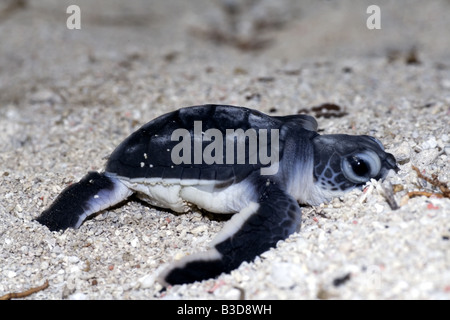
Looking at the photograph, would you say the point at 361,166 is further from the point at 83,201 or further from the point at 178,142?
the point at 83,201

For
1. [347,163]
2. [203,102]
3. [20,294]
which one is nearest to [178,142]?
[347,163]

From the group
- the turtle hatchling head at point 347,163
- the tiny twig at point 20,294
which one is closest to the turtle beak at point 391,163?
the turtle hatchling head at point 347,163

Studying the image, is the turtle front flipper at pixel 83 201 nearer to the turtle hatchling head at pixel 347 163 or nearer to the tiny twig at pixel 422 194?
the turtle hatchling head at pixel 347 163

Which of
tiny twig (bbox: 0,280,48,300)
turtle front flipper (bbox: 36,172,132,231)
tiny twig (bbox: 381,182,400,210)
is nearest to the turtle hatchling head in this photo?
tiny twig (bbox: 381,182,400,210)

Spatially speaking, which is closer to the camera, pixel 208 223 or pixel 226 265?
pixel 226 265

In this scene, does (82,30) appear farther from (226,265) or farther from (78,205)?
(226,265)
